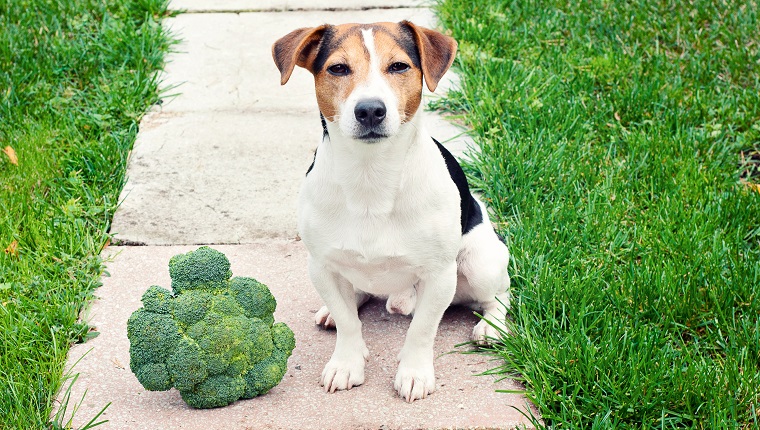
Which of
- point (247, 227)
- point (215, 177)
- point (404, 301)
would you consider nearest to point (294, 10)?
point (215, 177)

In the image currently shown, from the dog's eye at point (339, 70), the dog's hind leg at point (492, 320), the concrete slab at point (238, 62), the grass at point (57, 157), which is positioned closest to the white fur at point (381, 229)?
the dog's eye at point (339, 70)

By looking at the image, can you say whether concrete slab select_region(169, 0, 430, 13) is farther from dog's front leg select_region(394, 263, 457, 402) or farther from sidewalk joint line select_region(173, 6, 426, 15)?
dog's front leg select_region(394, 263, 457, 402)

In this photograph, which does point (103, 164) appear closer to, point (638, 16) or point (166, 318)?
point (166, 318)

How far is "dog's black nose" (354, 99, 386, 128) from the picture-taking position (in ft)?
10.1

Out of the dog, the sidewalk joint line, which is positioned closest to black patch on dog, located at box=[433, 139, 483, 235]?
the dog

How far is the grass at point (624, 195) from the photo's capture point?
3.44 metres

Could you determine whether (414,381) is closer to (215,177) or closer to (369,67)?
(369,67)

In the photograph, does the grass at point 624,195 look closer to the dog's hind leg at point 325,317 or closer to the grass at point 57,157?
the dog's hind leg at point 325,317

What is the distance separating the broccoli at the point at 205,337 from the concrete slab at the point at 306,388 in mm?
122

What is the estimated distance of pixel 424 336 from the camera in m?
3.59

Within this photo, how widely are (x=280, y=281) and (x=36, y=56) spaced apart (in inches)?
126

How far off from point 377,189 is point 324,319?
96 centimetres

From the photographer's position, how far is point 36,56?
6355mm

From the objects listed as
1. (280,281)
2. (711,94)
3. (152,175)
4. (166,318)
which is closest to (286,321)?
(280,281)
